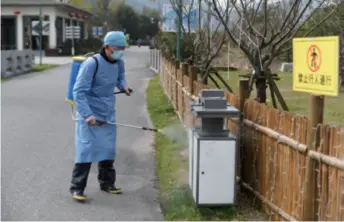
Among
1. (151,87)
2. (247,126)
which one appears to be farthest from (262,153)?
(151,87)

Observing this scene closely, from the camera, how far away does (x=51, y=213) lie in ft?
18.7

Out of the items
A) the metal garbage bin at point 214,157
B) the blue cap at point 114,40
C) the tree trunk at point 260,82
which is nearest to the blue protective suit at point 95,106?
the blue cap at point 114,40

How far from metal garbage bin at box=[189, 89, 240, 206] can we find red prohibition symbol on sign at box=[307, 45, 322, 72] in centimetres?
121

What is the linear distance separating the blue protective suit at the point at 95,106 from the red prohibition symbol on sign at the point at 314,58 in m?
2.57

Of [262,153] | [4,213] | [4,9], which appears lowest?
[4,213]

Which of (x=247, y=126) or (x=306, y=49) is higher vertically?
(x=306, y=49)

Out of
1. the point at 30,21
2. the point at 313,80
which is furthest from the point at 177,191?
the point at 30,21

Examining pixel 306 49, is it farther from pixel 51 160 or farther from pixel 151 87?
pixel 151 87

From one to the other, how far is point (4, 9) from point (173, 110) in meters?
42.5

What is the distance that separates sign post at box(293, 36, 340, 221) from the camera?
13.4ft

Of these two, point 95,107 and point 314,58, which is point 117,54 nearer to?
point 95,107

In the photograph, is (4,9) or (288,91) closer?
(288,91)

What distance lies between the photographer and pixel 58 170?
7.56 meters

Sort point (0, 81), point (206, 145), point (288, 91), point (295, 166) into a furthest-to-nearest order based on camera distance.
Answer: point (0, 81) → point (288, 91) → point (206, 145) → point (295, 166)
